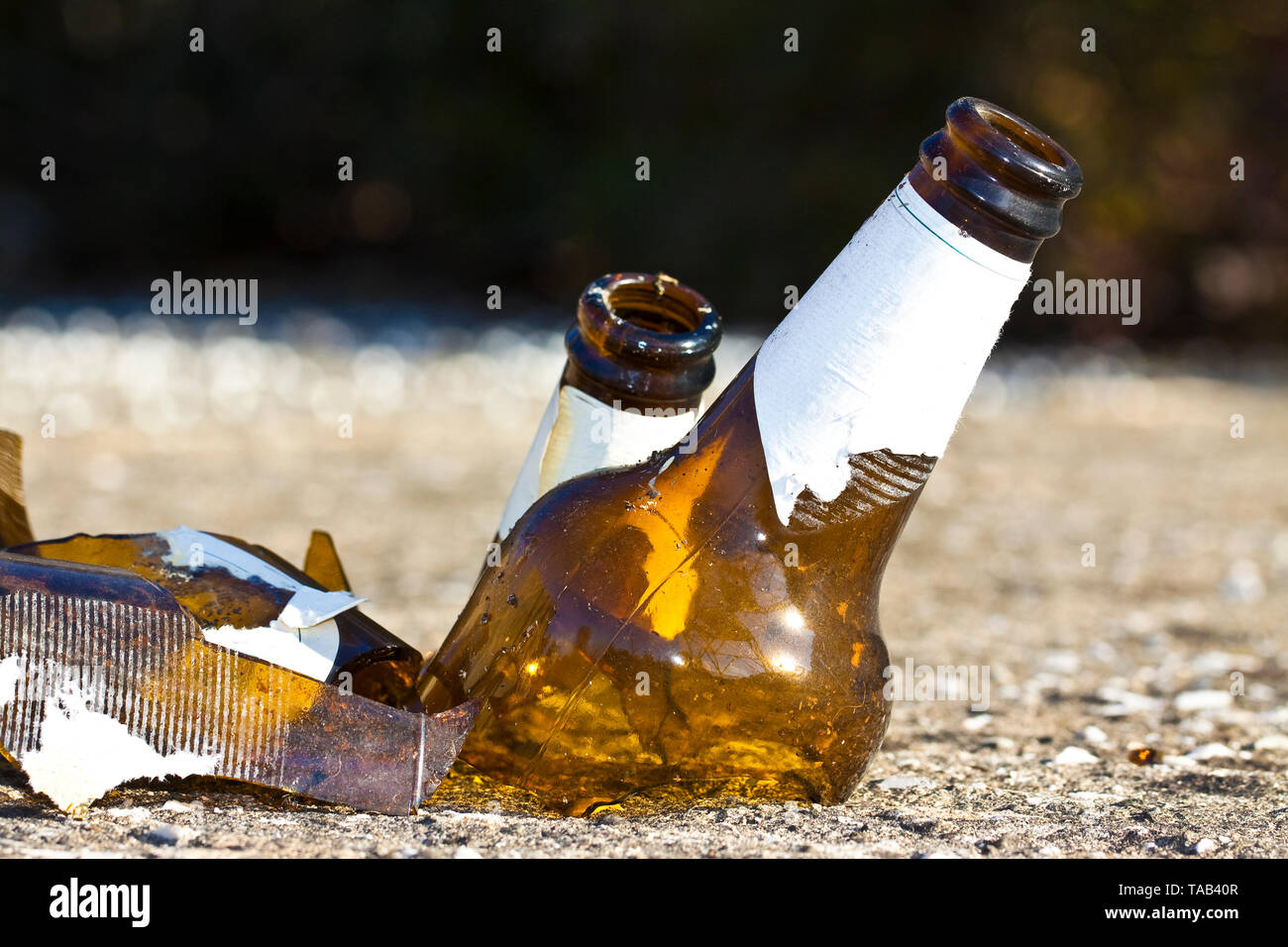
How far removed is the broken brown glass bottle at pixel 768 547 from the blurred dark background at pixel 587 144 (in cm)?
975

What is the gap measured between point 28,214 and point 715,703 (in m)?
14.4

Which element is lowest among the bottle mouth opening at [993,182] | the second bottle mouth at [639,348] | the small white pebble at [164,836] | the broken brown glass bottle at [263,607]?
the small white pebble at [164,836]

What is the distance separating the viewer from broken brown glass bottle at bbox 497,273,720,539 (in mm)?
2062

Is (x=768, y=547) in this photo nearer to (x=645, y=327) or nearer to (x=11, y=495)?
(x=645, y=327)

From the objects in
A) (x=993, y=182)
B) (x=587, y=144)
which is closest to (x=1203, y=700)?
(x=993, y=182)

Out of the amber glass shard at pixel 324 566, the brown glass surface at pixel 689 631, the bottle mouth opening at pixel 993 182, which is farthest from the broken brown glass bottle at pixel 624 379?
the bottle mouth opening at pixel 993 182

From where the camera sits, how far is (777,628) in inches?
71.1

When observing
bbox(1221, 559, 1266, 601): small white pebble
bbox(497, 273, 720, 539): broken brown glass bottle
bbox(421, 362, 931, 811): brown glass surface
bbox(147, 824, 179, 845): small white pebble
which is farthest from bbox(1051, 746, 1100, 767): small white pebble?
bbox(1221, 559, 1266, 601): small white pebble

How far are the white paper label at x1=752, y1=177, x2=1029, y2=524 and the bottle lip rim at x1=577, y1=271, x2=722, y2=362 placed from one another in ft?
0.82

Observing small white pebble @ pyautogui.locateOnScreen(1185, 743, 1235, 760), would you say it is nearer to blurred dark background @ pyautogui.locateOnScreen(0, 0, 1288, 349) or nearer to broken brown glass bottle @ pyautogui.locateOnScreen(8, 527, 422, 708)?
broken brown glass bottle @ pyautogui.locateOnScreen(8, 527, 422, 708)

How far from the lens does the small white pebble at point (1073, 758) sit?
2.44 m

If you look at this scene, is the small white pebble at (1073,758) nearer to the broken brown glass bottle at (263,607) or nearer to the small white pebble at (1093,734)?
the small white pebble at (1093,734)

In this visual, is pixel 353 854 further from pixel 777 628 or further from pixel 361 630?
pixel 777 628

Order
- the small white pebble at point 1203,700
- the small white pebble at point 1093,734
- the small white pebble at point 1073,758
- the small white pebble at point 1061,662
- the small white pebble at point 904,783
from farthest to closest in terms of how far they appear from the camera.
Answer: the small white pebble at point 1061,662 < the small white pebble at point 1203,700 < the small white pebble at point 1093,734 < the small white pebble at point 1073,758 < the small white pebble at point 904,783
